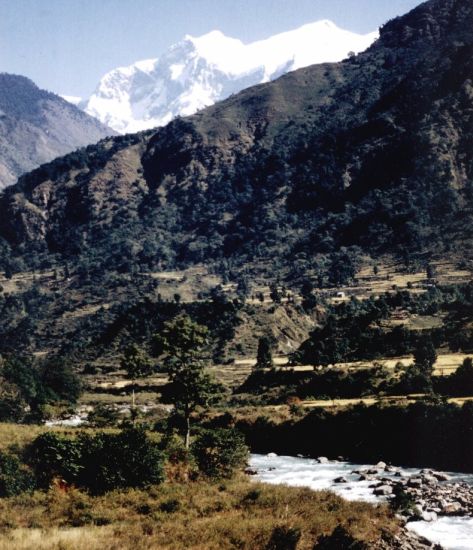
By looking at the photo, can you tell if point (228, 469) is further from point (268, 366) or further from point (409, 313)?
point (409, 313)

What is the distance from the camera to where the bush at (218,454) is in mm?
55625

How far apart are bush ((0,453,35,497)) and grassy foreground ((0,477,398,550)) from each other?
1.50 metres

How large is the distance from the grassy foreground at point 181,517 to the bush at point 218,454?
16.3ft

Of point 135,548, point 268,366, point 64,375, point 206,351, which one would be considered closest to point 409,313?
point 268,366

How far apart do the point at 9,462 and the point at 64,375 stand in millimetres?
82435

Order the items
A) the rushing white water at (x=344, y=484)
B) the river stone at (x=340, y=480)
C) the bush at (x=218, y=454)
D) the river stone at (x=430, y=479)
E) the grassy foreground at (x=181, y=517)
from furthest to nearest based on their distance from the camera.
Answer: the river stone at (x=340, y=480) < the river stone at (x=430, y=479) < the bush at (x=218, y=454) < the rushing white water at (x=344, y=484) < the grassy foreground at (x=181, y=517)

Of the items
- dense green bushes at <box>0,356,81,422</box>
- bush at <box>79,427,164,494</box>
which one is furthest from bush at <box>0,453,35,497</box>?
dense green bushes at <box>0,356,81,422</box>

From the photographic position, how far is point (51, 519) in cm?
3981

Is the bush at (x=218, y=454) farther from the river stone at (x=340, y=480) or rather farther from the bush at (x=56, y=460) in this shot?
the bush at (x=56, y=460)

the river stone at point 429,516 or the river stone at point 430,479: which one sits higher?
the river stone at point 429,516

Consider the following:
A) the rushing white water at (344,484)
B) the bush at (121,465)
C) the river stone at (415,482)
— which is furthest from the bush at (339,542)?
the river stone at (415,482)

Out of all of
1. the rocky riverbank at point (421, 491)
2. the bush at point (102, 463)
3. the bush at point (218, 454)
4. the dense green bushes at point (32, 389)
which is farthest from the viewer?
the dense green bushes at point (32, 389)

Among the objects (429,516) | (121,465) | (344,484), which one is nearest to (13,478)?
(121,465)

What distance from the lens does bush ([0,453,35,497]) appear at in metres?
46.4
